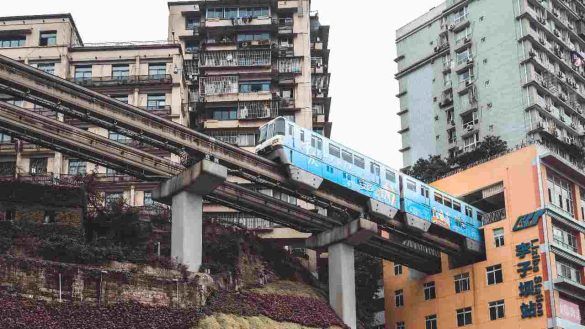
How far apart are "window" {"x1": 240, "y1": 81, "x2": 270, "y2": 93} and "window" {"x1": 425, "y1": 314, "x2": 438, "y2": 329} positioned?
75.7 ft

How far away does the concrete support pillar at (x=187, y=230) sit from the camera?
4388 centimetres

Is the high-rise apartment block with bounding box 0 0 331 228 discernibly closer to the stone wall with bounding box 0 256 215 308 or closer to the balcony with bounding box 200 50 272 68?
the balcony with bounding box 200 50 272 68

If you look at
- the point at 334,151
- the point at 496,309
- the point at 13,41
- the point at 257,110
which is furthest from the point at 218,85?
the point at 496,309

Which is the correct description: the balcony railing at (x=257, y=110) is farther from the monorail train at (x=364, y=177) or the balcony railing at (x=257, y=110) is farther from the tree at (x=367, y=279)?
the monorail train at (x=364, y=177)

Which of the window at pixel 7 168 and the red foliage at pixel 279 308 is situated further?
the window at pixel 7 168

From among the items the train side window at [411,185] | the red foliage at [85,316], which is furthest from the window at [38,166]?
the train side window at [411,185]

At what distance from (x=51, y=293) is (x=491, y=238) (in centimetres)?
3237

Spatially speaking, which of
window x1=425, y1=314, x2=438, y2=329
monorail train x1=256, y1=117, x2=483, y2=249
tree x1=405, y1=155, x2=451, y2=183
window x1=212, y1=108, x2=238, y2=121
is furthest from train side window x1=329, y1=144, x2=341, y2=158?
tree x1=405, y1=155, x2=451, y2=183

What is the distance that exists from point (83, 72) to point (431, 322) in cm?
3262

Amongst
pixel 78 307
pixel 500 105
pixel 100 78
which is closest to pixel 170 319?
pixel 78 307

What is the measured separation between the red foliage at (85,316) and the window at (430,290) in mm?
25063

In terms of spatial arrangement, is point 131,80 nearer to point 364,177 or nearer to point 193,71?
point 193,71

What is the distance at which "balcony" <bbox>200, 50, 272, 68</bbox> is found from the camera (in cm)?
7119

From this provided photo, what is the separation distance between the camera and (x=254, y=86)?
7081cm
